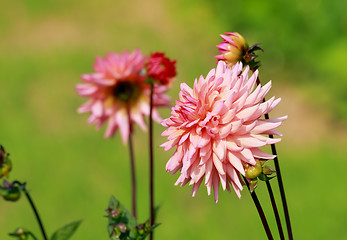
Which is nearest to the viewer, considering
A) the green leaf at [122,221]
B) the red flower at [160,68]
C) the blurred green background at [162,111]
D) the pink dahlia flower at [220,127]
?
the pink dahlia flower at [220,127]

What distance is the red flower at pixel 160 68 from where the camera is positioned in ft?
3.21

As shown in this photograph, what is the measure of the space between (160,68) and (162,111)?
1964 millimetres

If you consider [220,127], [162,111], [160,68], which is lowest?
[220,127]

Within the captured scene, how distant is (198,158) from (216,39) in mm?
2789

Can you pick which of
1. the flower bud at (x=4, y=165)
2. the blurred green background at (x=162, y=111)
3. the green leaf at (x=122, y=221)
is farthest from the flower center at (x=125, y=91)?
the blurred green background at (x=162, y=111)

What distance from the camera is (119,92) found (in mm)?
1219

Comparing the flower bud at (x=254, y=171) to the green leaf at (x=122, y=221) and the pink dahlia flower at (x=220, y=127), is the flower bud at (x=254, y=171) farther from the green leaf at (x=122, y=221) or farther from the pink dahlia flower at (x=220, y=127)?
Answer: the green leaf at (x=122, y=221)

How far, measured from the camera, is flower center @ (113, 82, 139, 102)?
119 centimetres

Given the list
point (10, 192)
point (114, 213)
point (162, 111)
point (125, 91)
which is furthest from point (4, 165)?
point (162, 111)

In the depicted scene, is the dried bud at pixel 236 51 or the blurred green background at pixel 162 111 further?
the blurred green background at pixel 162 111

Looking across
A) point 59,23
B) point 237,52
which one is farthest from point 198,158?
point 59,23

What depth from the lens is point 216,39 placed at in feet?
11.3

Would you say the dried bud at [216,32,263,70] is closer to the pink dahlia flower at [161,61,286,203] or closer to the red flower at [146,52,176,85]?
the pink dahlia flower at [161,61,286,203]

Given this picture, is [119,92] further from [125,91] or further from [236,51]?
[236,51]
